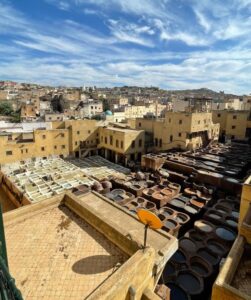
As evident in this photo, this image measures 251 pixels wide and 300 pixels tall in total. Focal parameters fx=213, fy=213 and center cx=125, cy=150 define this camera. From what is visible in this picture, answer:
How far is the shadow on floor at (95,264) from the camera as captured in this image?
5.52 metres

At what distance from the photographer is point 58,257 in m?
5.96

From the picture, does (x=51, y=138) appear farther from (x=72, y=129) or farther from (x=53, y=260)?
(x=53, y=260)

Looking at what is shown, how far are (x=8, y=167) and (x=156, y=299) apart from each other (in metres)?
35.4

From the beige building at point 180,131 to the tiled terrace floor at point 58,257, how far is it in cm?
3149

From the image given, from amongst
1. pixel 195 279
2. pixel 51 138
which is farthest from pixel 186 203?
pixel 51 138

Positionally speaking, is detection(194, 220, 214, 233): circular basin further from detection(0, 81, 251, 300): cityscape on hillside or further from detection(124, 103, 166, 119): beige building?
detection(124, 103, 166, 119): beige building

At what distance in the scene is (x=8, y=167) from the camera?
3472 centimetres

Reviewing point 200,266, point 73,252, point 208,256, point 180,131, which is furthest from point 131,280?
point 180,131

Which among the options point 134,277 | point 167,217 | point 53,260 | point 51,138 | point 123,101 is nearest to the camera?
point 134,277

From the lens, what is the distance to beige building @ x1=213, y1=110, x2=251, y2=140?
43494 mm

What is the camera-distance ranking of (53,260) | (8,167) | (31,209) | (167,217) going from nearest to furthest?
(53,260) < (31,209) < (167,217) < (8,167)

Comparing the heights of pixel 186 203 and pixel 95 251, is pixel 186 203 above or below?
below

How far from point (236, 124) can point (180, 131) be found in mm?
15935

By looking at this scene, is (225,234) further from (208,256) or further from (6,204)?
(6,204)
